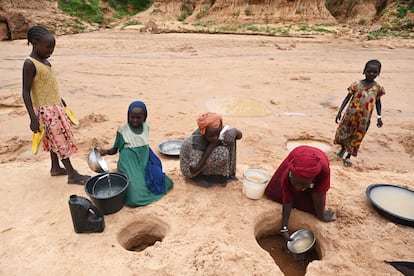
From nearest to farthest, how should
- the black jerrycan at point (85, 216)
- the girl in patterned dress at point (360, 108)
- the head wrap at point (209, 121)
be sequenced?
the black jerrycan at point (85, 216) → the head wrap at point (209, 121) → the girl in patterned dress at point (360, 108)

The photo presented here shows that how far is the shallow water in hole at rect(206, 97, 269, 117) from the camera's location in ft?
17.4

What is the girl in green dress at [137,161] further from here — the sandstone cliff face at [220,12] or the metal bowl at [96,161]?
the sandstone cliff face at [220,12]

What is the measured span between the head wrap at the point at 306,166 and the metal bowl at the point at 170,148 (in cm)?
195

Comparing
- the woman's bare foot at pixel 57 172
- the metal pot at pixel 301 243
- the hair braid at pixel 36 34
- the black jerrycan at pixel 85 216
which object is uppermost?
the hair braid at pixel 36 34

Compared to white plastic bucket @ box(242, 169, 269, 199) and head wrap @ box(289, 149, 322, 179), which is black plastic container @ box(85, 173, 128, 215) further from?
head wrap @ box(289, 149, 322, 179)

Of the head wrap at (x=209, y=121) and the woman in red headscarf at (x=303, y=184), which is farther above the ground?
the head wrap at (x=209, y=121)

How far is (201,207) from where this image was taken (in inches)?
103

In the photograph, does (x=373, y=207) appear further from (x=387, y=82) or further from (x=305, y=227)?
(x=387, y=82)

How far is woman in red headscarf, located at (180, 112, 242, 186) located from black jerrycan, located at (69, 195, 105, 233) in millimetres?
929

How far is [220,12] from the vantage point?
19.2 metres

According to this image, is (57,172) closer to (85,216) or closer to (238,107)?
(85,216)

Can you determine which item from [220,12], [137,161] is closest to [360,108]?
[137,161]

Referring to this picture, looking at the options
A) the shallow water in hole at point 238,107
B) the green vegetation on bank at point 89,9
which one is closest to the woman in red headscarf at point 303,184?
the shallow water in hole at point 238,107

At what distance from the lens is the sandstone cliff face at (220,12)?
13.2 metres
